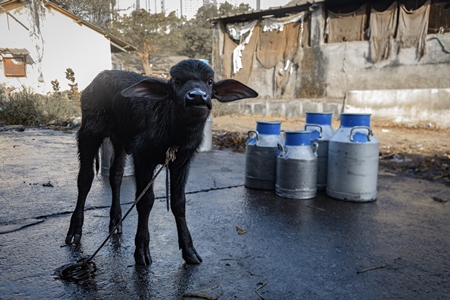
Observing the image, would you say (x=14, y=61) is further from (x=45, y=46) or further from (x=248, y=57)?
(x=248, y=57)

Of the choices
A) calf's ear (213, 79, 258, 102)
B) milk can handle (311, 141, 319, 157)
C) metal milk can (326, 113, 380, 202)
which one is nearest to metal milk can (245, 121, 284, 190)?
milk can handle (311, 141, 319, 157)

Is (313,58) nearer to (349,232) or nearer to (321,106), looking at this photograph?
(321,106)

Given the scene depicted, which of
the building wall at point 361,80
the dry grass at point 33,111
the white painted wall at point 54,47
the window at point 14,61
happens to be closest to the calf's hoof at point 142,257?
the dry grass at point 33,111

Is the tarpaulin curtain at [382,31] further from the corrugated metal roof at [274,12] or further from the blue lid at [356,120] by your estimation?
the blue lid at [356,120]

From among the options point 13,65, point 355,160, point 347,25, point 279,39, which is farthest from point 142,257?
point 13,65

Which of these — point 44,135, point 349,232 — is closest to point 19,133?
point 44,135

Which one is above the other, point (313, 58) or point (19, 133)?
point (313, 58)

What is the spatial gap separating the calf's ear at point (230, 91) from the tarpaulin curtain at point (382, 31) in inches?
469

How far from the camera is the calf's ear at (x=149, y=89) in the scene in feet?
7.38

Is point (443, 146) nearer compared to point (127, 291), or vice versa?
point (127, 291)

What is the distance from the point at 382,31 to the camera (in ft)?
41.6

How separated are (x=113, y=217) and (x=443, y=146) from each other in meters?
7.25

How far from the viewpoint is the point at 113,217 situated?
3066 millimetres

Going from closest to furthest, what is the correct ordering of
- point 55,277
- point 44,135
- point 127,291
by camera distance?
point 127,291, point 55,277, point 44,135
